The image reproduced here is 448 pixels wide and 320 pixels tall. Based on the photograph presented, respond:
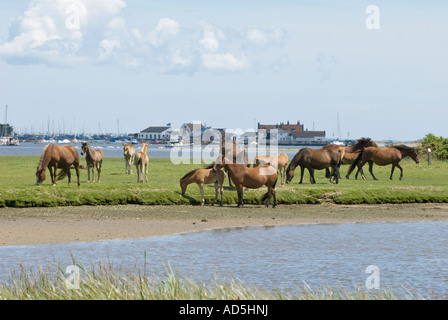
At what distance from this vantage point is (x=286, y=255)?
1675 cm

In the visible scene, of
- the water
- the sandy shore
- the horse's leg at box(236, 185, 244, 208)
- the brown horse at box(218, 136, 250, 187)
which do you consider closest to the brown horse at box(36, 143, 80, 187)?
the sandy shore

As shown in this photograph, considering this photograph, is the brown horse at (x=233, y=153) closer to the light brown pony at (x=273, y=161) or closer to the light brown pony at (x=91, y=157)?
the light brown pony at (x=273, y=161)

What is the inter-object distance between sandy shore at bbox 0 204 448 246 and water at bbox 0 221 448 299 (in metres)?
1.03

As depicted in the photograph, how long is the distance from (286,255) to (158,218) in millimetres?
6622

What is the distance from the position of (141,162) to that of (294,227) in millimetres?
11211

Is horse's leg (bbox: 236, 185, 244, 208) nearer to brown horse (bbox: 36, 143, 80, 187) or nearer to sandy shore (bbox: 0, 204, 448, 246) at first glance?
sandy shore (bbox: 0, 204, 448, 246)

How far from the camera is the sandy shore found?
63.3 feet

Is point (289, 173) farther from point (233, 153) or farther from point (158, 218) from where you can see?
point (158, 218)

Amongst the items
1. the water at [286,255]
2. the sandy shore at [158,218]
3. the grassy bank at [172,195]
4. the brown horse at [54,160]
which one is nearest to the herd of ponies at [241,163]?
the brown horse at [54,160]

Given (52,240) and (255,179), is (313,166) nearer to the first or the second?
(255,179)

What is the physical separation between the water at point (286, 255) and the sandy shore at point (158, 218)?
1.03 metres

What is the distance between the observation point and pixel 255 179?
24141 mm

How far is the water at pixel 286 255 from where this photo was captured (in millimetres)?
14047
